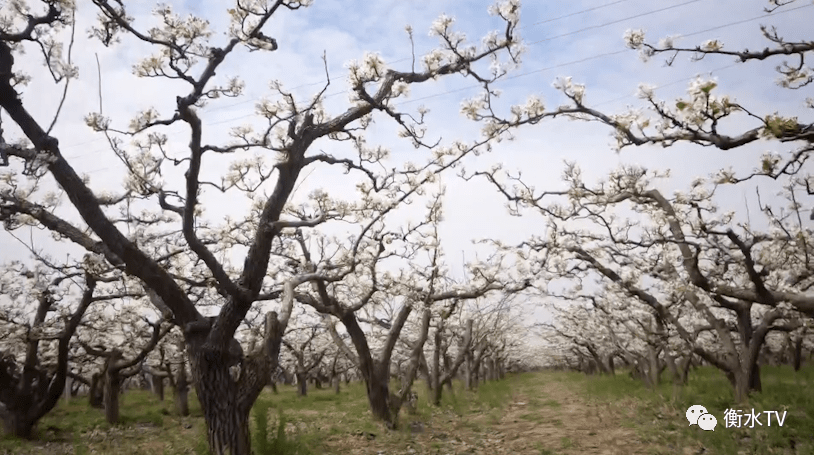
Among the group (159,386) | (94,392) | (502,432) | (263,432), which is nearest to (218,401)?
(263,432)

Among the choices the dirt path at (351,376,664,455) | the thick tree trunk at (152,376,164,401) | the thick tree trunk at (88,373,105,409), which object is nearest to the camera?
the dirt path at (351,376,664,455)

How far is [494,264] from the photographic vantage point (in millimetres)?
13617

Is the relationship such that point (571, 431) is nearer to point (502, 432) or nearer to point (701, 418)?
point (502, 432)

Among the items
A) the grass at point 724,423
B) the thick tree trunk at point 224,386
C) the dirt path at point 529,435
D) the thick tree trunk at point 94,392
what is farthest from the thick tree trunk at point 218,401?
the thick tree trunk at point 94,392

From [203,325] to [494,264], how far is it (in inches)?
345

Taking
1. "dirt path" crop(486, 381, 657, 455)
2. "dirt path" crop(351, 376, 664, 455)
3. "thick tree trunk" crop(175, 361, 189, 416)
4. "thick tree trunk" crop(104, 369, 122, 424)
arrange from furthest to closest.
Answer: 1. "thick tree trunk" crop(175, 361, 189, 416)
2. "thick tree trunk" crop(104, 369, 122, 424)
3. "dirt path" crop(351, 376, 664, 455)
4. "dirt path" crop(486, 381, 657, 455)

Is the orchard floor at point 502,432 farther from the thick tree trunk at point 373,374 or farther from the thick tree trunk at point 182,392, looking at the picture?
the thick tree trunk at point 182,392

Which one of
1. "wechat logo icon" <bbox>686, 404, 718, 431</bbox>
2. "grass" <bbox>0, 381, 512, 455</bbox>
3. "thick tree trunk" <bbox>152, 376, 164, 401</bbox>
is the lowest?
"wechat logo icon" <bbox>686, 404, 718, 431</bbox>

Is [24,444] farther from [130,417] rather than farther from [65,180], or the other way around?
[65,180]

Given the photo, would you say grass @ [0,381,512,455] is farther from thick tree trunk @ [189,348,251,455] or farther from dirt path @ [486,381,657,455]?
dirt path @ [486,381,657,455]

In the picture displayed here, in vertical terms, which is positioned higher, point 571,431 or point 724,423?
point 724,423

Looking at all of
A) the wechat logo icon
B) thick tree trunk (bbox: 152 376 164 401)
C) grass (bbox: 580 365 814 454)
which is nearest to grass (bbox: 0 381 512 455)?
grass (bbox: 580 365 814 454)

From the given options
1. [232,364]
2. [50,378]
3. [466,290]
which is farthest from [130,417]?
[232,364]

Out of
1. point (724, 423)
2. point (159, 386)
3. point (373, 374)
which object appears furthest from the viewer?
point (159, 386)
